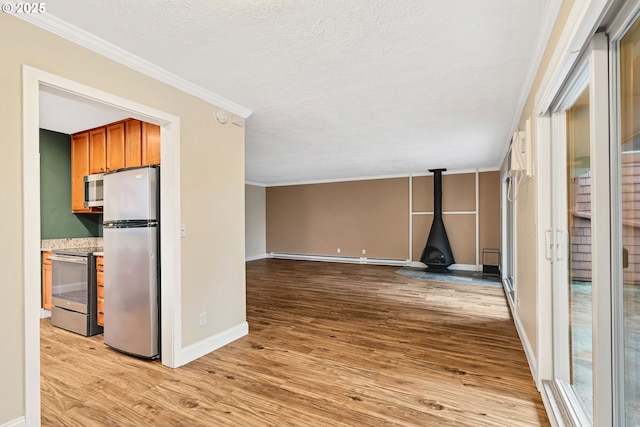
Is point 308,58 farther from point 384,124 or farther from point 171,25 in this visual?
point 384,124

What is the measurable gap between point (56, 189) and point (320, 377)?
13.6ft

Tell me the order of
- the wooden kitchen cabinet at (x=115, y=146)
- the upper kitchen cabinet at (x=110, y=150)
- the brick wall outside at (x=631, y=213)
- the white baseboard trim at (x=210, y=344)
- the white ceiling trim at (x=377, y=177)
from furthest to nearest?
1. the white ceiling trim at (x=377, y=177)
2. the wooden kitchen cabinet at (x=115, y=146)
3. the upper kitchen cabinet at (x=110, y=150)
4. the white baseboard trim at (x=210, y=344)
5. the brick wall outside at (x=631, y=213)

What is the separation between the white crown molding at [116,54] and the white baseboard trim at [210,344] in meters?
2.21

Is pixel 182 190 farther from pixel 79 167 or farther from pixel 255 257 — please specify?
pixel 255 257

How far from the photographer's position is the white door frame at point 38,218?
5.42 ft

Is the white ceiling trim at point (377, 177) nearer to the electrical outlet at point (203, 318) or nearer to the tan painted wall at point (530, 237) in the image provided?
the tan painted wall at point (530, 237)

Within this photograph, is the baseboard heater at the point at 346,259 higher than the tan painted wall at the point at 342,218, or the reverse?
the tan painted wall at the point at 342,218

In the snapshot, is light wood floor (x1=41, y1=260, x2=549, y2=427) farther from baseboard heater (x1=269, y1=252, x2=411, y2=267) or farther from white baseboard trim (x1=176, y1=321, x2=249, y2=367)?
baseboard heater (x1=269, y1=252, x2=411, y2=267)

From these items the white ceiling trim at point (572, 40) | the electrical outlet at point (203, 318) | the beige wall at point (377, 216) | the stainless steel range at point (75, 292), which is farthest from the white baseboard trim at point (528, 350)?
the stainless steel range at point (75, 292)

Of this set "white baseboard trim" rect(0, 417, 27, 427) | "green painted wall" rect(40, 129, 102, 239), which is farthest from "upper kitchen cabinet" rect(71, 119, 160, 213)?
"white baseboard trim" rect(0, 417, 27, 427)

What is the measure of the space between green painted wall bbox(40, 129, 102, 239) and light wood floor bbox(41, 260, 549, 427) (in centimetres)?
119

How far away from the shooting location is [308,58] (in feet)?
7.02

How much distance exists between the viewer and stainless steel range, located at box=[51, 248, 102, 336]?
10.8ft

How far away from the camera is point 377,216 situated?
816 cm
